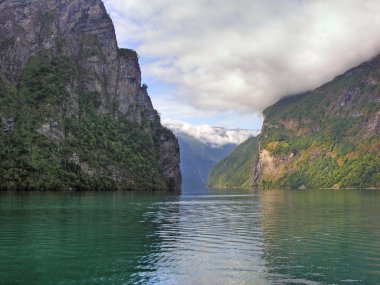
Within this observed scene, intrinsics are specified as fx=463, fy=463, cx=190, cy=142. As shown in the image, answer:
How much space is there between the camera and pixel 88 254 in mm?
40031

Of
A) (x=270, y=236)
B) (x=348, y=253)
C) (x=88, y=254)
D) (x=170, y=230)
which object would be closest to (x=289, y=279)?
(x=348, y=253)

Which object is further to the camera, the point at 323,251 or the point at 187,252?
the point at 323,251

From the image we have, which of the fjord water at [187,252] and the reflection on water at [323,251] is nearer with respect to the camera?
the fjord water at [187,252]

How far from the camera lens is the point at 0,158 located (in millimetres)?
193125

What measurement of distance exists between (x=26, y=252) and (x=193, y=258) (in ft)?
48.1

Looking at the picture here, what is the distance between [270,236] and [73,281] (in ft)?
93.0

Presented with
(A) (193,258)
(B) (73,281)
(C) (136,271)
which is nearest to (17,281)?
(B) (73,281)

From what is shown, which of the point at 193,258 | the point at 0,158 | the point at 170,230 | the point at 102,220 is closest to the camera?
the point at 193,258

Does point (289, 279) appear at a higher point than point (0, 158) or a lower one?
lower

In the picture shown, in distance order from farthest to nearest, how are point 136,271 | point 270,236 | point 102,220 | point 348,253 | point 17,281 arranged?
point 102,220, point 270,236, point 348,253, point 136,271, point 17,281

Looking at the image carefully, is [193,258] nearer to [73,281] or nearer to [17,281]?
[73,281]

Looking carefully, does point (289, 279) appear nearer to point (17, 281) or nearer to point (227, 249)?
point (227, 249)

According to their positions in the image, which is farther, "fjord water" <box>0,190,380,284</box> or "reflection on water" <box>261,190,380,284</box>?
"reflection on water" <box>261,190,380,284</box>

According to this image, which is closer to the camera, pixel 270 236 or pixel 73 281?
pixel 73 281
